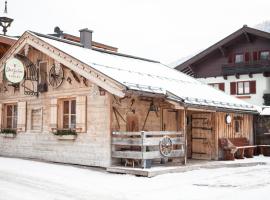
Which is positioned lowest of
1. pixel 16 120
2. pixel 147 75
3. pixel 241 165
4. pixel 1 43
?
pixel 241 165

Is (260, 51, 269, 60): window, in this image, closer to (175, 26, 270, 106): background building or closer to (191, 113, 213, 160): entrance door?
(175, 26, 270, 106): background building

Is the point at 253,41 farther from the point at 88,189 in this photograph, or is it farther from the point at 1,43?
the point at 88,189

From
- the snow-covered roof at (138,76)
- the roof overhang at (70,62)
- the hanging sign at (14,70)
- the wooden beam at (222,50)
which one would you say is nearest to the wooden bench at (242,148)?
the snow-covered roof at (138,76)

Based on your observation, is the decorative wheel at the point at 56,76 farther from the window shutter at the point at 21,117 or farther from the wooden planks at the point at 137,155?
the wooden planks at the point at 137,155

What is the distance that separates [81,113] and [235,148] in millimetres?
7062

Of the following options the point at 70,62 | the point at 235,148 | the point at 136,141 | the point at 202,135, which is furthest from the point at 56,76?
the point at 235,148

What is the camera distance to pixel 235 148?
58.4 feet

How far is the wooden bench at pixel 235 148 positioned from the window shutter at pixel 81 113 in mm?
6460

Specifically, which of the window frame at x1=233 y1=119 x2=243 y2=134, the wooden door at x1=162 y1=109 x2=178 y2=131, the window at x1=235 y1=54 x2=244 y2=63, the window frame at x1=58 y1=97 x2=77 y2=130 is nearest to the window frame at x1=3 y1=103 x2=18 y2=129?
the window frame at x1=58 y1=97 x2=77 y2=130

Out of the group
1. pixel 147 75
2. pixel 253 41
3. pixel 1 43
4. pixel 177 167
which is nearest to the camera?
pixel 177 167

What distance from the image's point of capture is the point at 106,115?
13.9m

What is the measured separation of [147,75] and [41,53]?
14.8ft

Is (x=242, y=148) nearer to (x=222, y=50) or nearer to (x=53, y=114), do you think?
(x=53, y=114)

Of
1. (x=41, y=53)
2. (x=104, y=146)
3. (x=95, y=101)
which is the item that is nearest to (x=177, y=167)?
(x=104, y=146)
